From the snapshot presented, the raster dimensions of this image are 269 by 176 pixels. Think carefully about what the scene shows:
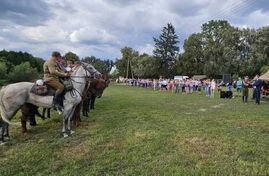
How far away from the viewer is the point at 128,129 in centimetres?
Answer: 1138

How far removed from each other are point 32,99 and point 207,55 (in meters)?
76.3

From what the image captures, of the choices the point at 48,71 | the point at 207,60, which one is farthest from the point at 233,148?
the point at 207,60

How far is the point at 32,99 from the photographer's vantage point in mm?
10570

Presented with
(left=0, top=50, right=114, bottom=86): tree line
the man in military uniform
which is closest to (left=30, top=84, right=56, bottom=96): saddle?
the man in military uniform

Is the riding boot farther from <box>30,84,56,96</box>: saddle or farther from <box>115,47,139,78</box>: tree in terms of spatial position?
<box>115,47,139,78</box>: tree

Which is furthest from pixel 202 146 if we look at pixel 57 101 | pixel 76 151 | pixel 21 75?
pixel 21 75

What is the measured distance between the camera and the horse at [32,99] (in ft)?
32.9

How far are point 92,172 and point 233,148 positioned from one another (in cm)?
354

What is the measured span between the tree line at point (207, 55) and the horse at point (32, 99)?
58.7 m

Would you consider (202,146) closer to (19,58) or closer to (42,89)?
(42,89)

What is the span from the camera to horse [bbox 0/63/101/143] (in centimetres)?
1002

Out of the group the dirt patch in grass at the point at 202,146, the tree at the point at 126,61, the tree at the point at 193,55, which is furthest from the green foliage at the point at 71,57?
the tree at the point at 126,61

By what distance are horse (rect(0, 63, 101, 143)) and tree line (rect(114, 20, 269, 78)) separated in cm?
5874

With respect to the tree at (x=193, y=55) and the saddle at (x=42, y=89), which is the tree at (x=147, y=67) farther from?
the saddle at (x=42, y=89)
